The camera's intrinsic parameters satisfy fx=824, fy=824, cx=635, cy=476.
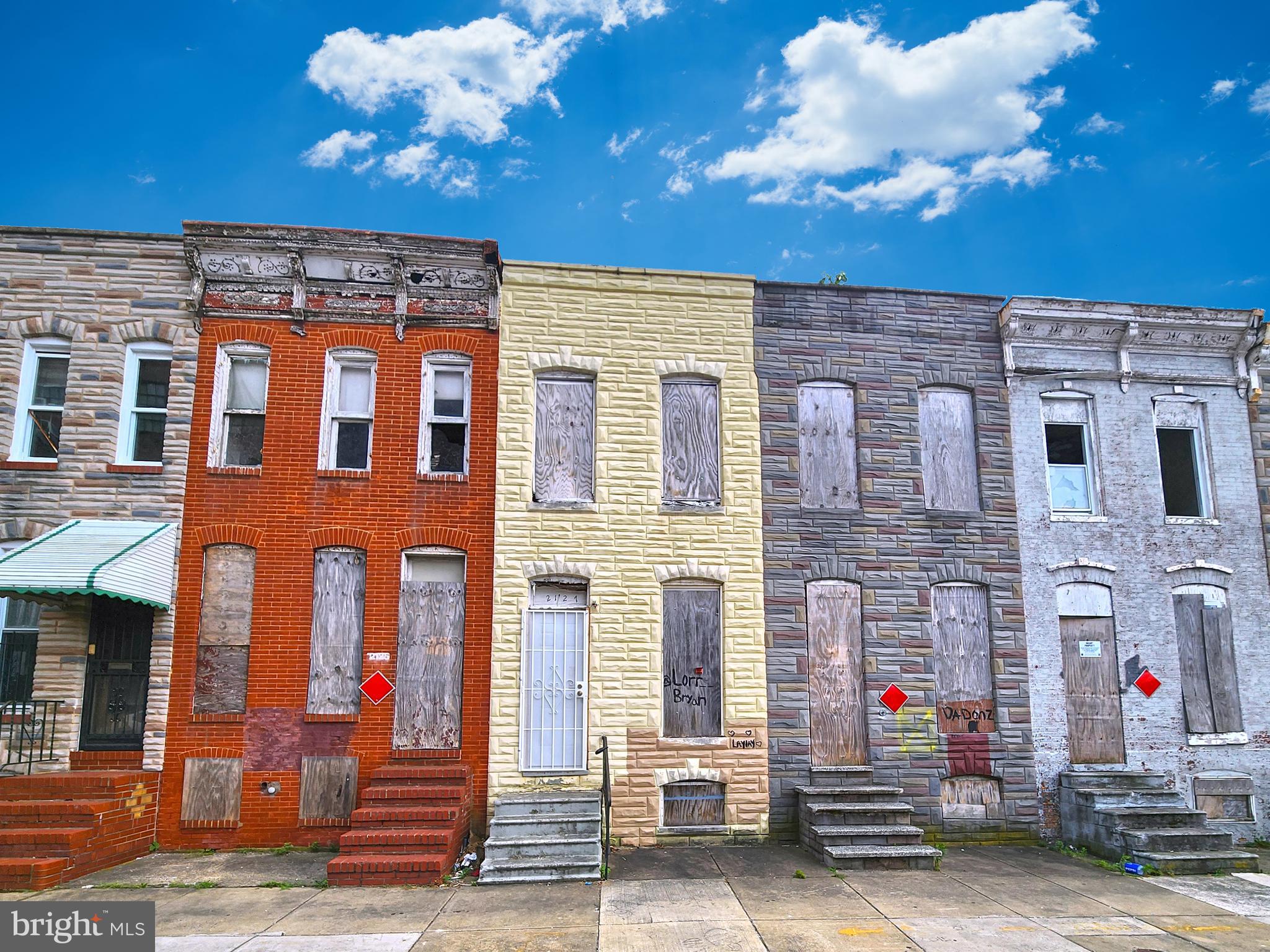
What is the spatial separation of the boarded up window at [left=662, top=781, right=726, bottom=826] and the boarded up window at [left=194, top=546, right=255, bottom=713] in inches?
222

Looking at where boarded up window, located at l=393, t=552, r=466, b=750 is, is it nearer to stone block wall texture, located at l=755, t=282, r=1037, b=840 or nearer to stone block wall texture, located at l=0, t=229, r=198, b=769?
stone block wall texture, located at l=0, t=229, r=198, b=769

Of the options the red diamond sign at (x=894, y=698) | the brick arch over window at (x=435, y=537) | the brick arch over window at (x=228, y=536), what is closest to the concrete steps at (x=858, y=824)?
the red diamond sign at (x=894, y=698)

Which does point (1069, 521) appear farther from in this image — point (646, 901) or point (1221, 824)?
point (646, 901)

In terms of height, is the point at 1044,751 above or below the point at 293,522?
below

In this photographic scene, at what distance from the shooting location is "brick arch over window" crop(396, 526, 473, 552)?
11.1 meters

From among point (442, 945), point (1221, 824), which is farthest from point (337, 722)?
point (1221, 824)

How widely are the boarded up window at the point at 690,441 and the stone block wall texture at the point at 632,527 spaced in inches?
6.4

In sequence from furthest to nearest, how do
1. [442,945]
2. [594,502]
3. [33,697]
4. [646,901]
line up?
1. [594,502]
2. [33,697]
3. [646,901]
4. [442,945]

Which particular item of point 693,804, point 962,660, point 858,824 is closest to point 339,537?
point 693,804

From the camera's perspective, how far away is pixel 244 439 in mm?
11500

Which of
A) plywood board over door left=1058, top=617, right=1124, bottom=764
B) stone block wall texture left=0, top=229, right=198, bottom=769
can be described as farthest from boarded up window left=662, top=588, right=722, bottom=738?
stone block wall texture left=0, top=229, right=198, bottom=769

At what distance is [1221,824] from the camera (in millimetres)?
11578

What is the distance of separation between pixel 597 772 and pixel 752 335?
649cm

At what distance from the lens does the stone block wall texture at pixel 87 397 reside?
417 inches
